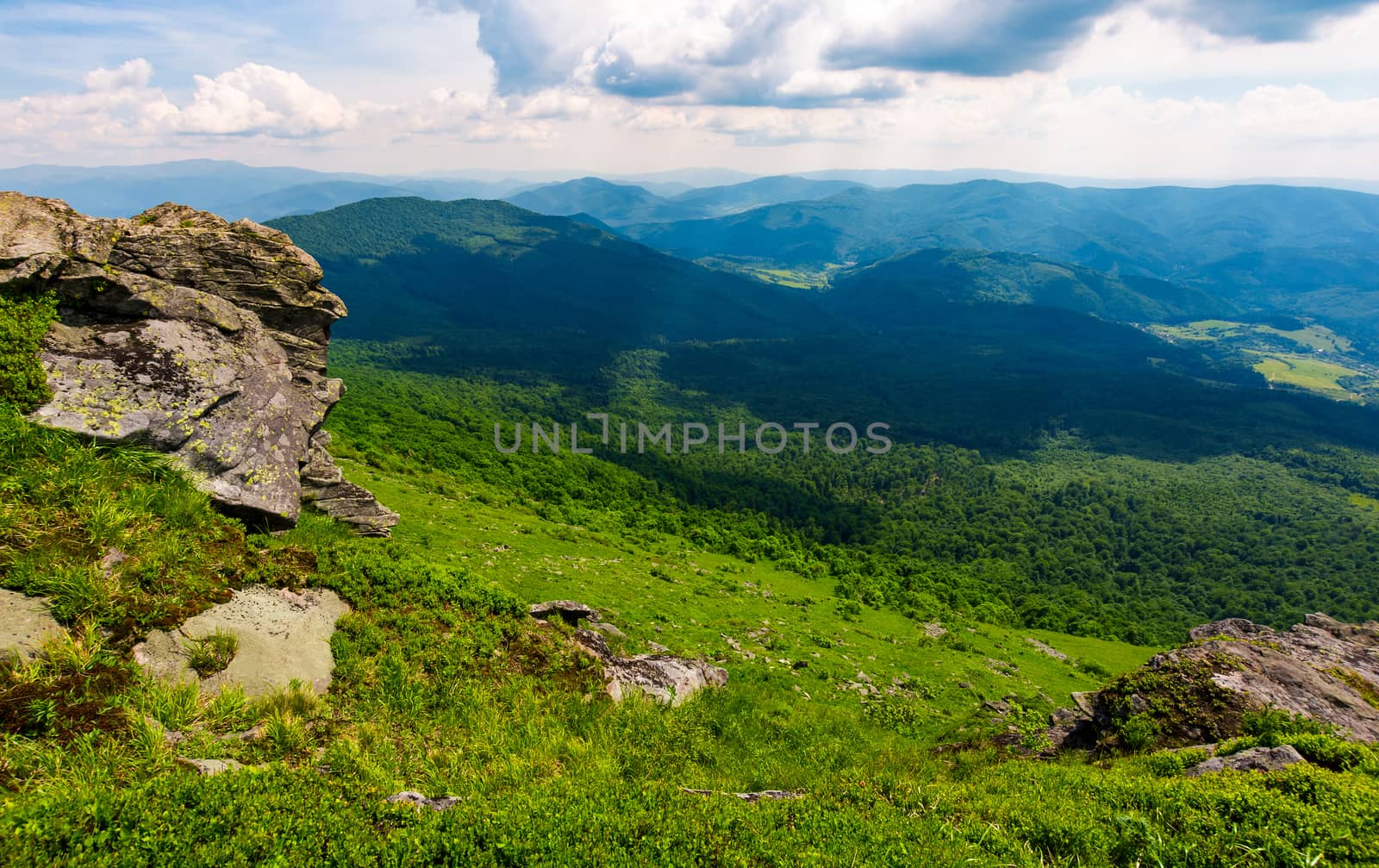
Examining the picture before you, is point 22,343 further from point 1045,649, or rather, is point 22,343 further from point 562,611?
point 1045,649

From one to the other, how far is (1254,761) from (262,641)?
58.5 feet

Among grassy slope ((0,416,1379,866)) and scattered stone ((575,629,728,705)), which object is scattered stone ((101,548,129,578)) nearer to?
grassy slope ((0,416,1379,866))

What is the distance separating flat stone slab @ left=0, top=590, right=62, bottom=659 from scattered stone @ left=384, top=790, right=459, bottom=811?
5419mm

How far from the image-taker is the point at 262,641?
10273 millimetres

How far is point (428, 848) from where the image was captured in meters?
6.34

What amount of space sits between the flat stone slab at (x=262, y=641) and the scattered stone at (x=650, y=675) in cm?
593

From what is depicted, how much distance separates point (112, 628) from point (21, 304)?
1075 cm

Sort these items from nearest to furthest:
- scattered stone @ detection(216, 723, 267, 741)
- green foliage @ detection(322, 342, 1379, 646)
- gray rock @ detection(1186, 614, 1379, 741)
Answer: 1. scattered stone @ detection(216, 723, 267, 741)
2. gray rock @ detection(1186, 614, 1379, 741)
3. green foliage @ detection(322, 342, 1379, 646)

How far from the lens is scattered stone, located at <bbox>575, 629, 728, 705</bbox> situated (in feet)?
45.5

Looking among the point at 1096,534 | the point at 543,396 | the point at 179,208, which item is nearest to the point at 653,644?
the point at 179,208

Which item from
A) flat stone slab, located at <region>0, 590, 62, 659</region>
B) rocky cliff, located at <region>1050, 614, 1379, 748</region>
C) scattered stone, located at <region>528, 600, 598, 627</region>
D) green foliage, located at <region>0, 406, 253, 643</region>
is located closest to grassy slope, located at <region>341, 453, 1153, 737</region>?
scattered stone, located at <region>528, 600, 598, 627</region>

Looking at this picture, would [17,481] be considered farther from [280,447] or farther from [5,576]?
[280,447]

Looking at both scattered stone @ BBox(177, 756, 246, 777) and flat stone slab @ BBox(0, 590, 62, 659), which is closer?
scattered stone @ BBox(177, 756, 246, 777)

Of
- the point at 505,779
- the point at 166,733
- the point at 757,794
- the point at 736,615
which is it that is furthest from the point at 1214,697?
the point at 166,733
